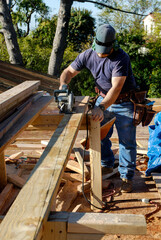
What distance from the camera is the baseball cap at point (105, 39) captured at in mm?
3326

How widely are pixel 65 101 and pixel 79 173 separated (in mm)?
1449

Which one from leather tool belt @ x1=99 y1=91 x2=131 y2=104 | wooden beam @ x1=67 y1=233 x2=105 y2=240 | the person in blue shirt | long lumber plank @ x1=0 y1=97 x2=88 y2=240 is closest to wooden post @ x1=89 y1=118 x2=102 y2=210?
the person in blue shirt

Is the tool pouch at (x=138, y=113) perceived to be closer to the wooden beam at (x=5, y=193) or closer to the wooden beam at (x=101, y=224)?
the wooden beam at (x=5, y=193)

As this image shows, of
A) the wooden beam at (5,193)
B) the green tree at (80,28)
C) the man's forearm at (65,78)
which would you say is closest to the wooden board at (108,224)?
the wooden beam at (5,193)

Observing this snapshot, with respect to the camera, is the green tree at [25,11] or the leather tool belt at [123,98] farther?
the green tree at [25,11]

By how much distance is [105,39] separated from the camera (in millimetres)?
3316

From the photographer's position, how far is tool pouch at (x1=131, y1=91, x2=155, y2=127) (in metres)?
3.73

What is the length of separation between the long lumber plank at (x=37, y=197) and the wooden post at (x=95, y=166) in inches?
43.7

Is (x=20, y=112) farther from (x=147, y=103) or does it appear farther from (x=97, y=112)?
(x=147, y=103)

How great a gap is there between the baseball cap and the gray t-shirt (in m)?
0.20

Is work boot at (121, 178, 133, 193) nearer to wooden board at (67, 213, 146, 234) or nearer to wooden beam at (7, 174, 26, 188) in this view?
wooden beam at (7, 174, 26, 188)

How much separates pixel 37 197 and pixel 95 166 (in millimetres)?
2060

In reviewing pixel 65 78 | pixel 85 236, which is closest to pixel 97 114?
pixel 65 78

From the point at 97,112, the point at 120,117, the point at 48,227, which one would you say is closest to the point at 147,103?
the point at 120,117
